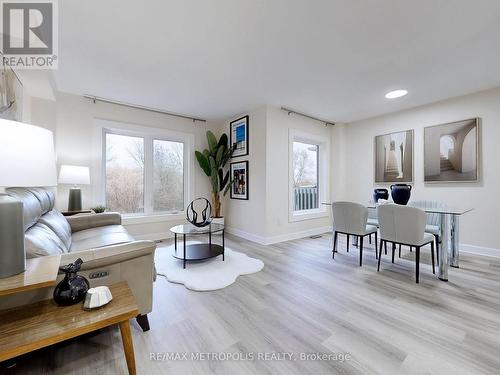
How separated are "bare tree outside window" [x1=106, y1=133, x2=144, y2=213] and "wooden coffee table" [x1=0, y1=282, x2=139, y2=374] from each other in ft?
9.56

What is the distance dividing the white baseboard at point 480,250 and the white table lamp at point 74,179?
5.69 meters

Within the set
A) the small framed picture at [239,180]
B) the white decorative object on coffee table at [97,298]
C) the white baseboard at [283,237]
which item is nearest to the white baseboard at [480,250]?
the white baseboard at [283,237]

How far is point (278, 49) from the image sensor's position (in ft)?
7.36

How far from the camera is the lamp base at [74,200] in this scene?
3.13 m

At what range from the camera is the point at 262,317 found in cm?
178

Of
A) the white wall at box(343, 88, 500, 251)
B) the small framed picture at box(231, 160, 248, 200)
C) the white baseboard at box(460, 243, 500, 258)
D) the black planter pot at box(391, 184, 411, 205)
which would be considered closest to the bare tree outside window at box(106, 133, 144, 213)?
the small framed picture at box(231, 160, 248, 200)

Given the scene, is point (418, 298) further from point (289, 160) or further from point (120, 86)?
point (120, 86)

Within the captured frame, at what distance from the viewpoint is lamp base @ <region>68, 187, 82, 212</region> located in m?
3.13

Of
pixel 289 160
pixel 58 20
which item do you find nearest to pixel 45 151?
pixel 58 20

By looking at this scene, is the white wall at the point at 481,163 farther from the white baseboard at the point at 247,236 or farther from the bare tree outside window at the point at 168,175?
the bare tree outside window at the point at 168,175

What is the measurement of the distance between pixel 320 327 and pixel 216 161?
11.5 feet

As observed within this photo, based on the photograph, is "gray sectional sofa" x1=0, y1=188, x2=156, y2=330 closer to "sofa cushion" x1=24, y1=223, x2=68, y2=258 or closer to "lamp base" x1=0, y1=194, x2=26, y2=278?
"sofa cushion" x1=24, y1=223, x2=68, y2=258

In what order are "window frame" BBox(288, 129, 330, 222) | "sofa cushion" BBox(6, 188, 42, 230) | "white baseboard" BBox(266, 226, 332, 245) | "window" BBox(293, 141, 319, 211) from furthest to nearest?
"window" BBox(293, 141, 319, 211), "window frame" BBox(288, 129, 330, 222), "white baseboard" BBox(266, 226, 332, 245), "sofa cushion" BBox(6, 188, 42, 230)

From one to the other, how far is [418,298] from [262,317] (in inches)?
58.8
